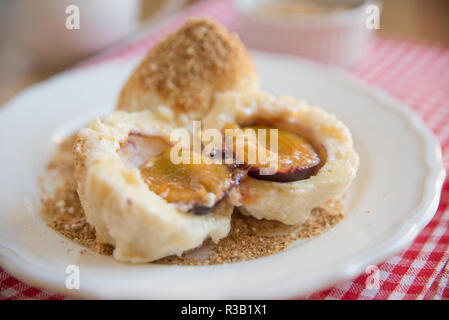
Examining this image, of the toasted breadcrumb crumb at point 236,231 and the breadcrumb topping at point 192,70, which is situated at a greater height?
the breadcrumb topping at point 192,70

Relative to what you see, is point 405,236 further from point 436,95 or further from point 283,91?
point 436,95

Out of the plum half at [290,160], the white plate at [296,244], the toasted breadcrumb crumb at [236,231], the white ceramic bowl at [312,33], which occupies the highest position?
the white ceramic bowl at [312,33]

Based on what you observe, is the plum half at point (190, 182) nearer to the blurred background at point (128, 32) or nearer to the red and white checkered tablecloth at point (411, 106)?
the red and white checkered tablecloth at point (411, 106)

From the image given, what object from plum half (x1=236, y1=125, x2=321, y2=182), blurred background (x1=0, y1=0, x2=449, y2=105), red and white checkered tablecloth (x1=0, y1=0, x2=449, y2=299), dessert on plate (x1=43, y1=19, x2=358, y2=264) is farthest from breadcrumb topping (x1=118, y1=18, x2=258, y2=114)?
blurred background (x1=0, y1=0, x2=449, y2=105)

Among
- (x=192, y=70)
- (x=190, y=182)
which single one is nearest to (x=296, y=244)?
(x=190, y=182)

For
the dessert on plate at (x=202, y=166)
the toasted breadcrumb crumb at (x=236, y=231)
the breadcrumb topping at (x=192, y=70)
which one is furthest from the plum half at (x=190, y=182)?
the breadcrumb topping at (x=192, y=70)

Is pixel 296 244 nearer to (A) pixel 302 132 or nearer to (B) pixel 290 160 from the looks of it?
(B) pixel 290 160

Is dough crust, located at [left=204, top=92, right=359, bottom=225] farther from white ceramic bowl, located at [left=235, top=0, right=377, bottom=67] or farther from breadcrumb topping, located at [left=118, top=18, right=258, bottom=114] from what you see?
white ceramic bowl, located at [left=235, top=0, right=377, bottom=67]
